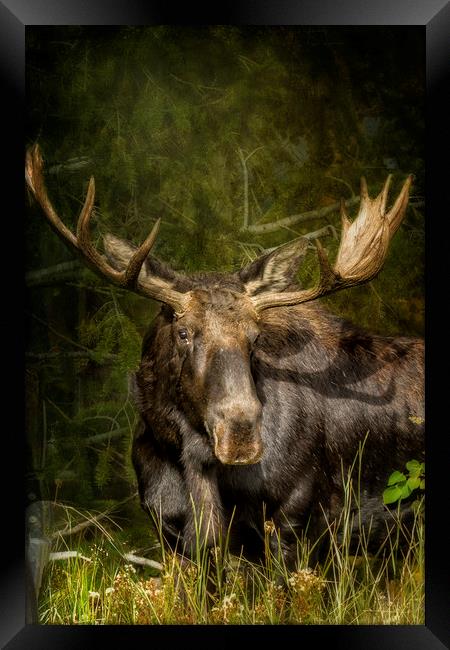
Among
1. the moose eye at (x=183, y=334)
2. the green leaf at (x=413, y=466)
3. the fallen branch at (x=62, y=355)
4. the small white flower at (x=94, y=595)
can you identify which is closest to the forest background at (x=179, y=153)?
the fallen branch at (x=62, y=355)

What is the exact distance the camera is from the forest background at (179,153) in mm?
4848

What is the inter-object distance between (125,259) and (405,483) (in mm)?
1781

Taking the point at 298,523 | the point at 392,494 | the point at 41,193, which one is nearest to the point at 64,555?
the point at 298,523

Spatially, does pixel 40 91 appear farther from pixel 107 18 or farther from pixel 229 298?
pixel 229 298

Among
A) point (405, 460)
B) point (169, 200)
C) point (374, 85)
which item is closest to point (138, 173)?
point (169, 200)

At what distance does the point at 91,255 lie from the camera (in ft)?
15.5

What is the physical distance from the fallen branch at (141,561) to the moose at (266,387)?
5.2 inches

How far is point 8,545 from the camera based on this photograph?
461 cm

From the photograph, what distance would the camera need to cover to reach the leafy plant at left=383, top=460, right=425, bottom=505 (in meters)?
4.90

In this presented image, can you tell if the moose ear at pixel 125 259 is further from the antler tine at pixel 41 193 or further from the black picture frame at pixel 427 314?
the black picture frame at pixel 427 314

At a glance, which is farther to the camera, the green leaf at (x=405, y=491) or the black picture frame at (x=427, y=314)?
the green leaf at (x=405, y=491)

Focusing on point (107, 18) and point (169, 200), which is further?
point (169, 200)

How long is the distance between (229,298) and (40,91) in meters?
1.37

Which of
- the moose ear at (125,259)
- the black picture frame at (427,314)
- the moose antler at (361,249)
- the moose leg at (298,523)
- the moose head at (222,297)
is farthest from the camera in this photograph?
the moose ear at (125,259)
